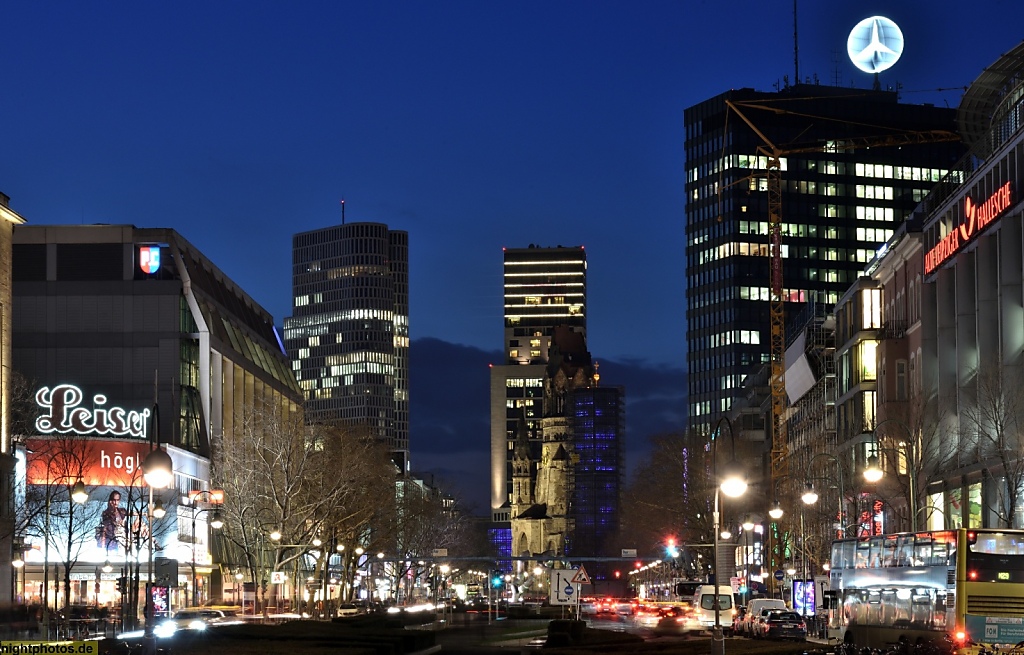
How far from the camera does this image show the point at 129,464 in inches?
5266

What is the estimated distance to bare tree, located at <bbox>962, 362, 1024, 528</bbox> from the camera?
7712cm

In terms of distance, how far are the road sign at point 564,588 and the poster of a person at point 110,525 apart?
228 feet

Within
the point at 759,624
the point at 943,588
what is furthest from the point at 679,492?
the point at 943,588

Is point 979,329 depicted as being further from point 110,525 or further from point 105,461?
point 105,461

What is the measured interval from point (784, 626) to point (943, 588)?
35.7 meters

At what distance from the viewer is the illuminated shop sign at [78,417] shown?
13125 cm

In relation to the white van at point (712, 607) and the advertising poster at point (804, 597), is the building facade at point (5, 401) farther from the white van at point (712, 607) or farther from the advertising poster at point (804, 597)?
the advertising poster at point (804, 597)

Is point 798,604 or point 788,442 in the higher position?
point 788,442

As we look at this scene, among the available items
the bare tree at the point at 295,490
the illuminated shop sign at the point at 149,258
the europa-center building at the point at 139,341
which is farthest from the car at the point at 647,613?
the illuminated shop sign at the point at 149,258

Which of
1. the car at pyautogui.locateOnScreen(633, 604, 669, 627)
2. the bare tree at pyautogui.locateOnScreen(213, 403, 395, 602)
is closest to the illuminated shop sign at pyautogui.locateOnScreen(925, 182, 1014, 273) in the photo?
the car at pyautogui.locateOnScreen(633, 604, 669, 627)

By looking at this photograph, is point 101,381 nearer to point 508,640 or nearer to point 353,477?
point 353,477

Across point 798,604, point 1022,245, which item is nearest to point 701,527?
point 798,604

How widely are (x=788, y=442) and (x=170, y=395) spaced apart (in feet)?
243

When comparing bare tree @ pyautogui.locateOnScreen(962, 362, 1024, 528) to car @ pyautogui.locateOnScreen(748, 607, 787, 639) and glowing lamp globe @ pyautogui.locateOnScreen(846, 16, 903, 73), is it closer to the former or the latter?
car @ pyautogui.locateOnScreen(748, 607, 787, 639)
